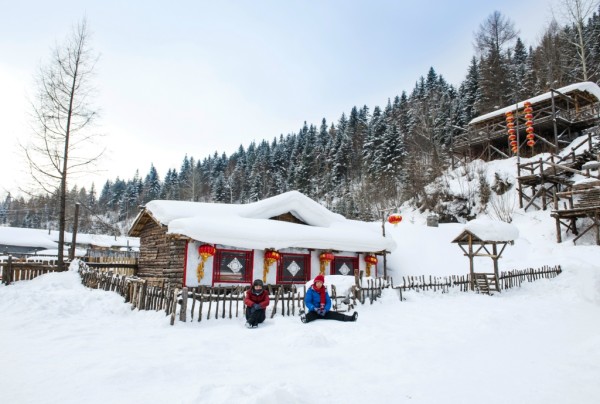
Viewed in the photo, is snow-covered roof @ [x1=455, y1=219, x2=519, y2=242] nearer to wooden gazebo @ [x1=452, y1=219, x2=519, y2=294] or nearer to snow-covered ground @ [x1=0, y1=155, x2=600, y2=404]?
wooden gazebo @ [x1=452, y1=219, x2=519, y2=294]

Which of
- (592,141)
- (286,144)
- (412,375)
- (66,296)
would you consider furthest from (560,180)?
(286,144)

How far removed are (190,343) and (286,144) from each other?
71.0 m

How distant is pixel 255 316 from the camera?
30.5 ft

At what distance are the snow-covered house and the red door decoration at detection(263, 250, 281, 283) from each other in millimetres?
46

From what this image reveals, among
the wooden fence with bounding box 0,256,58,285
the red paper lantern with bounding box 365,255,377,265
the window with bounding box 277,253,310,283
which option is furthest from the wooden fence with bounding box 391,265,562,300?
the wooden fence with bounding box 0,256,58,285

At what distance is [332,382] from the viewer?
505 centimetres

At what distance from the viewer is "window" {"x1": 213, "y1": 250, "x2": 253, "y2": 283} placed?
16328 millimetres

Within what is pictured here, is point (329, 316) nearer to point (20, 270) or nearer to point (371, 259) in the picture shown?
point (371, 259)

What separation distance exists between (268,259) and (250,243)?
1.58 metres

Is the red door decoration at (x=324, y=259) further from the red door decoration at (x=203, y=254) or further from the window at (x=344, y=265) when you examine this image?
the red door decoration at (x=203, y=254)

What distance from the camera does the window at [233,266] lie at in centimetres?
1633

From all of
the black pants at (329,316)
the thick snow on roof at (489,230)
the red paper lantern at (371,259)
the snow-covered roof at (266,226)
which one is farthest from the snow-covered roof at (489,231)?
the black pants at (329,316)

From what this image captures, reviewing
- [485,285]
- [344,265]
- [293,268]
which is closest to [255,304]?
[293,268]

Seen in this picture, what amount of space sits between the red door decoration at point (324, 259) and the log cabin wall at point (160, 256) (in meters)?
6.87
